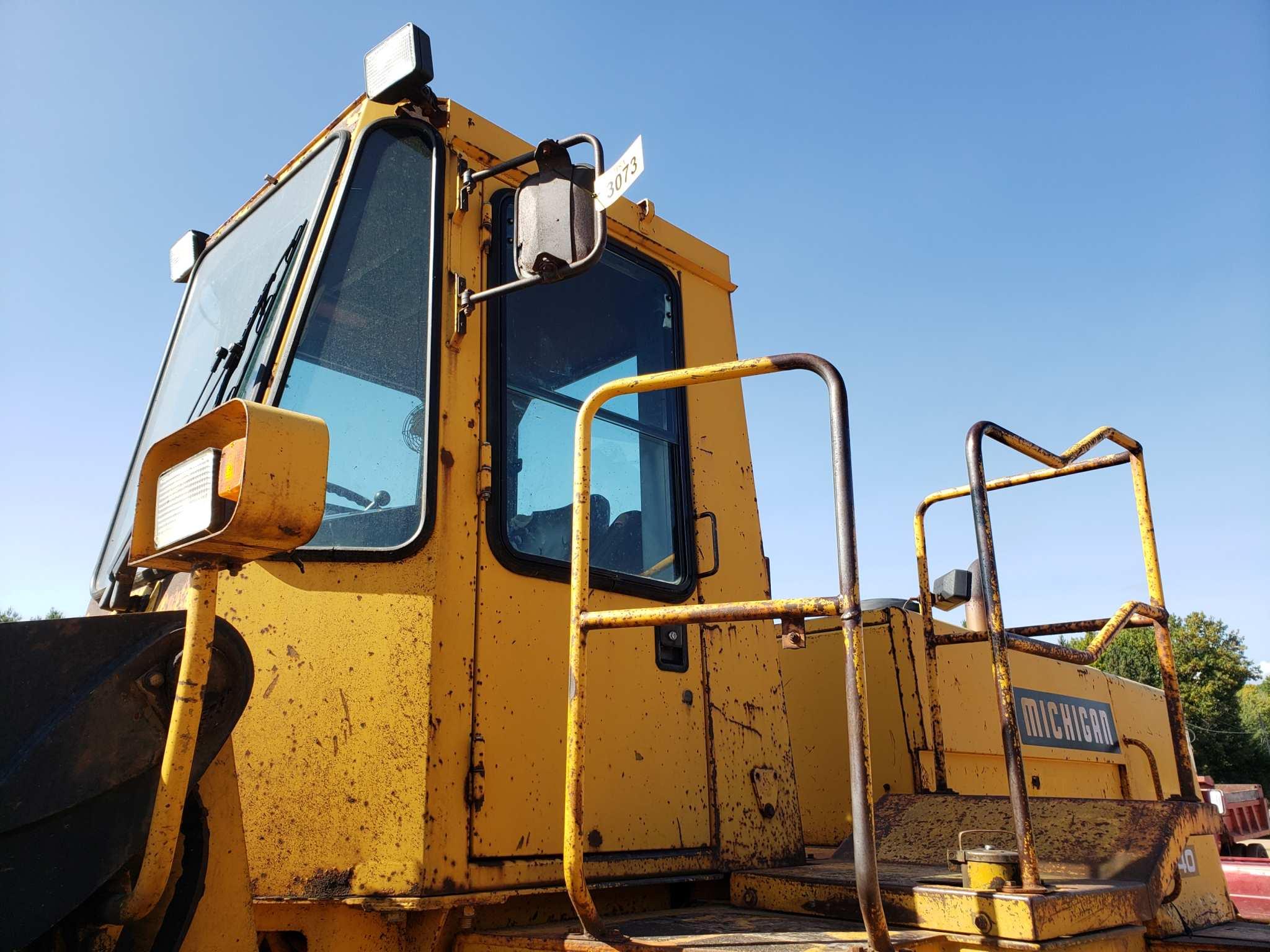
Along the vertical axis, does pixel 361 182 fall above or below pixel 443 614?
above

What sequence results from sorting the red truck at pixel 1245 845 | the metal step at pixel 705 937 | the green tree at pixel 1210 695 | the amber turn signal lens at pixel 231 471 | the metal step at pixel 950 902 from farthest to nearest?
the green tree at pixel 1210 695 < the red truck at pixel 1245 845 < the metal step at pixel 950 902 < the metal step at pixel 705 937 < the amber turn signal lens at pixel 231 471

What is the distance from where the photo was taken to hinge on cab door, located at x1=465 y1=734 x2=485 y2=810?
199cm

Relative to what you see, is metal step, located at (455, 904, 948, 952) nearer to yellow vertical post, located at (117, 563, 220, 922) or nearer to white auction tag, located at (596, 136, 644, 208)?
yellow vertical post, located at (117, 563, 220, 922)

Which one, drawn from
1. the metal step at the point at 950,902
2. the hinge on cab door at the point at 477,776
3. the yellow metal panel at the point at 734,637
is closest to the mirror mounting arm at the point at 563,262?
the yellow metal panel at the point at 734,637

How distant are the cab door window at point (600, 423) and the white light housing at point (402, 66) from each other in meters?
0.36

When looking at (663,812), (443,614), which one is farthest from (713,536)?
(443,614)

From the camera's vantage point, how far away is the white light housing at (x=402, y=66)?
7.71 ft

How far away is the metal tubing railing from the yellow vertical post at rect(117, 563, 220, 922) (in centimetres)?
A: 65

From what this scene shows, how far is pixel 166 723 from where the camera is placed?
5.10ft

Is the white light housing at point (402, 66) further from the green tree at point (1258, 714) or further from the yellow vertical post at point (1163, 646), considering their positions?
the green tree at point (1258, 714)

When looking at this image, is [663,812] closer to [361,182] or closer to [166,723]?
[166,723]

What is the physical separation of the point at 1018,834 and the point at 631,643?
95cm

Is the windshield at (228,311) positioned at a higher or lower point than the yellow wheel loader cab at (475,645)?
higher

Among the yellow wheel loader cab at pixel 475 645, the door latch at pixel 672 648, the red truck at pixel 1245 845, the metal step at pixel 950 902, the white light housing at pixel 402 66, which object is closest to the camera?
the yellow wheel loader cab at pixel 475 645
